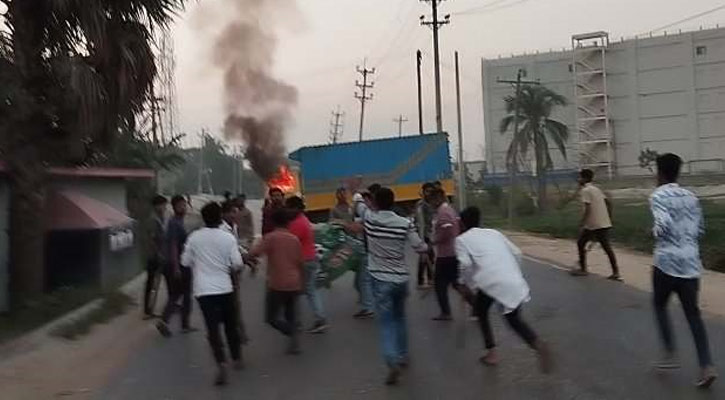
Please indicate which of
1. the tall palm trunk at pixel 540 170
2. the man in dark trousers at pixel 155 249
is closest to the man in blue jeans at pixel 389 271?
the man in dark trousers at pixel 155 249

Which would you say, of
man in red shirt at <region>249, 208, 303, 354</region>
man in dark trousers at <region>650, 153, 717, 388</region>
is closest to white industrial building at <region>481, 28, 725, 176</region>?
man in red shirt at <region>249, 208, 303, 354</region>

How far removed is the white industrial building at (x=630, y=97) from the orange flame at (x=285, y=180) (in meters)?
51.3

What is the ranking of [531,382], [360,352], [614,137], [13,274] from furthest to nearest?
[614,137]
[13,274]
[360,352]
[531,382]

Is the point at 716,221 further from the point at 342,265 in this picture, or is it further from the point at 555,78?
the point at 555,78

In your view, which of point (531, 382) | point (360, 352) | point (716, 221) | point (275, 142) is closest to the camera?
point (531, 382)

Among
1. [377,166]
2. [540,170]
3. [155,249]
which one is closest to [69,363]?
[155,249]

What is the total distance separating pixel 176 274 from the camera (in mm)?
11664

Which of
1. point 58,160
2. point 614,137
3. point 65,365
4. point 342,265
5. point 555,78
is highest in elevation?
point 555,78

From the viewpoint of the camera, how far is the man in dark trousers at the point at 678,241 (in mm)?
7438

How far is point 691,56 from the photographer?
273 ft

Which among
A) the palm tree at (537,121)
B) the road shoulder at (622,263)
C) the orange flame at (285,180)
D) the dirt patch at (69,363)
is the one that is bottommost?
the dirt patch at (69,363)

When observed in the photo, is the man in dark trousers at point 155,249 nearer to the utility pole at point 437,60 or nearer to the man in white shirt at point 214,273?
the man in white shirt at point 214,273

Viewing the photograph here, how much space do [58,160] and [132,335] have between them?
296 cm

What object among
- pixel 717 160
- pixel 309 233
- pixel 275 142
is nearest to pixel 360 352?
pixel 309 233
